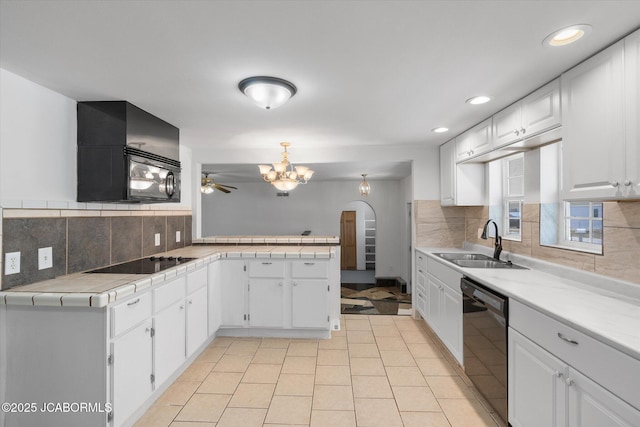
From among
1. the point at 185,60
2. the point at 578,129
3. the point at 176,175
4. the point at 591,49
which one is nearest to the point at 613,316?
the point at 578,129

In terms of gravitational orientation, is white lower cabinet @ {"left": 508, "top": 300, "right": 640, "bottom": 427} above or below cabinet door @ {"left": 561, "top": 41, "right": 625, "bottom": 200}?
below

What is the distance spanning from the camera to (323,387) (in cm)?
250

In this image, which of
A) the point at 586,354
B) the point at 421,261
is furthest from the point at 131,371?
the point at 421,261

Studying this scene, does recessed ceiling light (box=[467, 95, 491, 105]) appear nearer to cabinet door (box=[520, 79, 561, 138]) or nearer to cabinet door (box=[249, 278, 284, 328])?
cabinet door (box=[520, 79, 561, 138])

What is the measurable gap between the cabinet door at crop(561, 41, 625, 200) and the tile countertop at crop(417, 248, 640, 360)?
22.2 inches

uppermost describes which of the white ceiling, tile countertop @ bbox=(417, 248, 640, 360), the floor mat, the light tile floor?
the white ceiling

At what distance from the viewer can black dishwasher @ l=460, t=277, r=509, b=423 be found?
6.45ft

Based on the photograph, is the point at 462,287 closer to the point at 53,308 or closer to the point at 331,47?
the point at 331,47

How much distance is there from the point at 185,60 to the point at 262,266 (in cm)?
218

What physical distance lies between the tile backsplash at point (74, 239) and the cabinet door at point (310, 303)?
157 centimetres

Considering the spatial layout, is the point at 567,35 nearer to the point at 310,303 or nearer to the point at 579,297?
the point at 579,297

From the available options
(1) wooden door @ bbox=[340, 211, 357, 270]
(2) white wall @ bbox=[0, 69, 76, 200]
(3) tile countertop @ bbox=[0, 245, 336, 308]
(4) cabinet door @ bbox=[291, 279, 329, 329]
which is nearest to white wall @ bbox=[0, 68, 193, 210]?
(2) white wall @ bbox=[0, 69, 76, 200]

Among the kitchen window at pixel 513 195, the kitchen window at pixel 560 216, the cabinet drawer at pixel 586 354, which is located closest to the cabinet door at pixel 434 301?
the kitchen window at pixel 513 195

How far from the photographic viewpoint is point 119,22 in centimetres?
141
